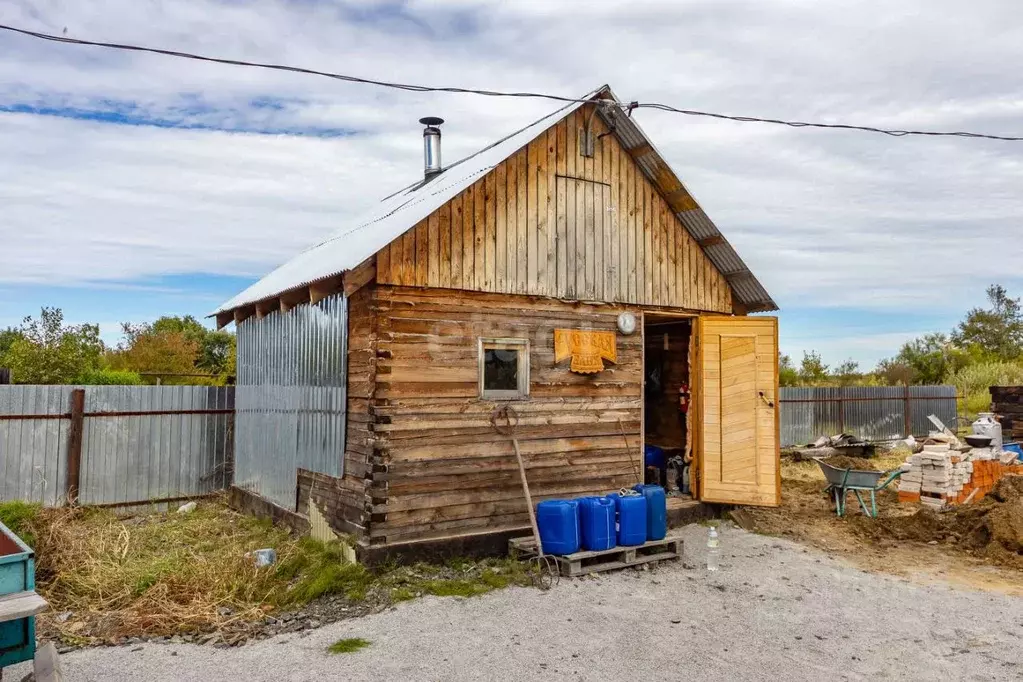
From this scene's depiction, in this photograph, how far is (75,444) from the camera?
36.6 ft

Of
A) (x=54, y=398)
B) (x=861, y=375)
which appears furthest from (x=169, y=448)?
(x=861, y=375)

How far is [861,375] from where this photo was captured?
35.8 metres

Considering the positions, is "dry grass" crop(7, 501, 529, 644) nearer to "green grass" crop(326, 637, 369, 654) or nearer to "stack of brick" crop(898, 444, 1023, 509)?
"green grass" crop(326, 637, 369, 654)

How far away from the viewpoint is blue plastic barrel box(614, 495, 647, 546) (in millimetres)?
8617

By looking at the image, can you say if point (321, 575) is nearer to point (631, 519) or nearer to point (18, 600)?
point (631, 519)

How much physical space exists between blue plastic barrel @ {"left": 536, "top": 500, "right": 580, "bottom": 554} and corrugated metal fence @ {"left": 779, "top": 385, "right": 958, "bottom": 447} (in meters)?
13.1

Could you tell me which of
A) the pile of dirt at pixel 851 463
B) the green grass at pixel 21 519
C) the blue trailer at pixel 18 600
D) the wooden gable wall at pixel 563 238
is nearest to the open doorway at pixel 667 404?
the wooden gable wall at pixel 563 238

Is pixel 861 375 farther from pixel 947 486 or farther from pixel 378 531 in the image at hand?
pixel 378 531

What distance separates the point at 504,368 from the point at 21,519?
18.6ft

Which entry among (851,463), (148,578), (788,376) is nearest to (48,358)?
(148,578)

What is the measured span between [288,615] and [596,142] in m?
6.90

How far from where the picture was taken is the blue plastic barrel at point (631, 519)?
28.3ft

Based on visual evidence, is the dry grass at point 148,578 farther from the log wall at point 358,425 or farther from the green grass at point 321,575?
the log wall at point 358,425

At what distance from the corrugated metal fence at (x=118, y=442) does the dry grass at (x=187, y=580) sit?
194 centimetres
